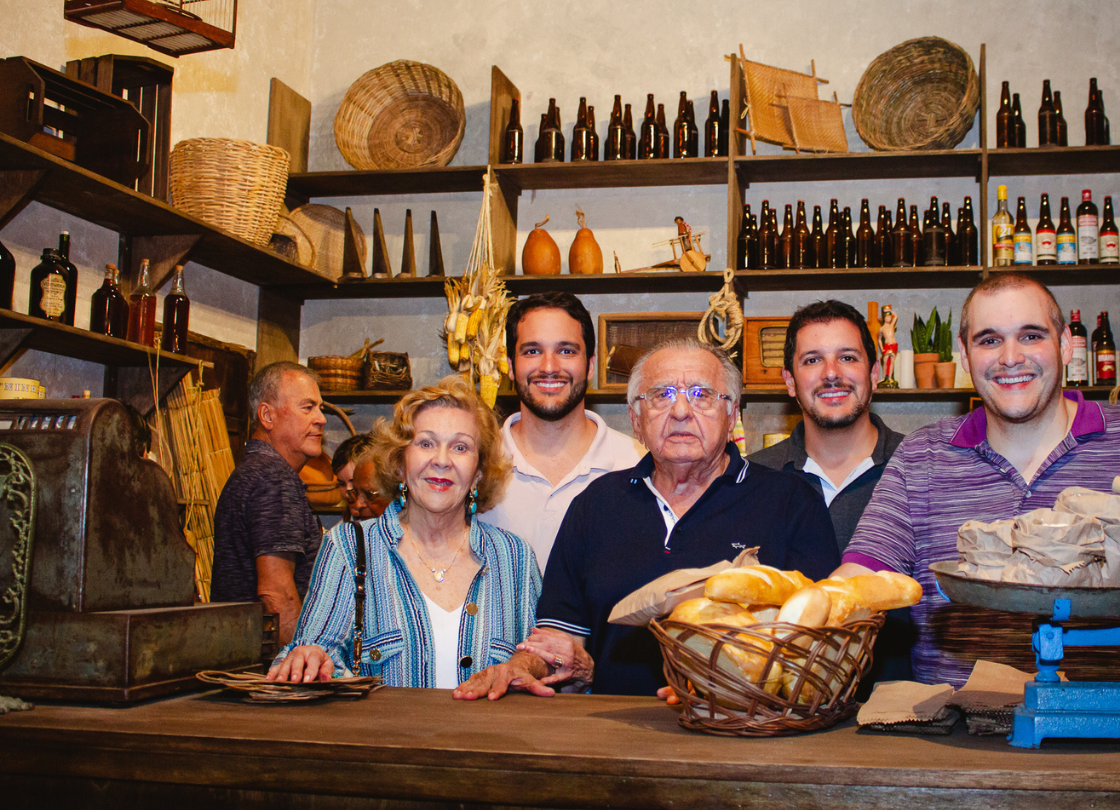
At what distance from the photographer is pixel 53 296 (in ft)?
10.8

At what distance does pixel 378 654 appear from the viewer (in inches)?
82.8

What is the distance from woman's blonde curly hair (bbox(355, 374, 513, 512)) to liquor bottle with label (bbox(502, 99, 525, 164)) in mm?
2879

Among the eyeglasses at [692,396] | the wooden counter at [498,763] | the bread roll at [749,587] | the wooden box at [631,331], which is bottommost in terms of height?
the wooden counter at [498,763]

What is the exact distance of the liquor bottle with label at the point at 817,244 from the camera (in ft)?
15.3

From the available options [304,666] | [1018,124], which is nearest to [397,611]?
[304,666]

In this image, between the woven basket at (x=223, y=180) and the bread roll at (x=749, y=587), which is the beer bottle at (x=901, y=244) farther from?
the bread roll at (x=749, y=587)

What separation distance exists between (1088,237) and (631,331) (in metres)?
2.07

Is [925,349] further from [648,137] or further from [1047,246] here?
[648,137]

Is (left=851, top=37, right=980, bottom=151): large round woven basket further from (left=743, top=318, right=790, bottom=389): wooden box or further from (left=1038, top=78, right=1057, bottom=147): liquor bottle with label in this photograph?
(left=743, top=318, right=790, bottom=389): wooden box

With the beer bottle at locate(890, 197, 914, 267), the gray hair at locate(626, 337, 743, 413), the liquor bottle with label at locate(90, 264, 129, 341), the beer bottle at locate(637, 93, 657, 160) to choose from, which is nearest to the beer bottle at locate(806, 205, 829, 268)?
the beer bottle at locate(890, 197, 914, 267)

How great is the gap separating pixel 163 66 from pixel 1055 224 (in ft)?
13.0

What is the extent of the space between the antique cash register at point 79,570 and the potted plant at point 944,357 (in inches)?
141

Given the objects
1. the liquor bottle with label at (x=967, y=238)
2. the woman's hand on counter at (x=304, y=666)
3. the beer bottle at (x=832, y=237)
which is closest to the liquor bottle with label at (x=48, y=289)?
the woman's hand on counter at (x=304, y=666)

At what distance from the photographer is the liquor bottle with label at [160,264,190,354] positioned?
3.89 metres
